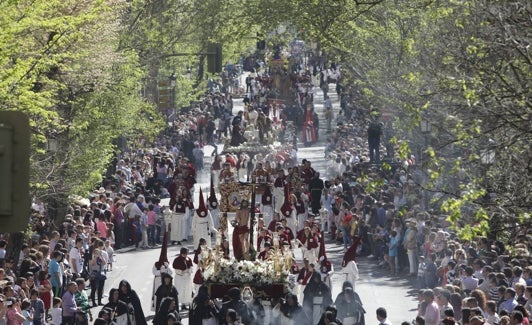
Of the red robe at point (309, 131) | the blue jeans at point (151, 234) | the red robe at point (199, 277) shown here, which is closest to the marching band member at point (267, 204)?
the blue jeans at point (151, 234)

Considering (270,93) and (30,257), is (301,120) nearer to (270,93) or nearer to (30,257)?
(270,93)

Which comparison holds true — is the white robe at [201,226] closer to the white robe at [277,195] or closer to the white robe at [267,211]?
the white robe at [267,211]

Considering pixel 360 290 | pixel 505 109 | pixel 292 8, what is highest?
pixel 292 8

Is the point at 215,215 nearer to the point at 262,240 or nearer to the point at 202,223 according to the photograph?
the point at 202,223

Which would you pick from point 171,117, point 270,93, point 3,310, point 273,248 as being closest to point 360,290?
point 273,248

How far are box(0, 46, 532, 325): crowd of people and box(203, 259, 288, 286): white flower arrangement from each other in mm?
386

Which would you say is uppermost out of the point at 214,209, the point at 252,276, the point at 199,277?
the point at 214,209

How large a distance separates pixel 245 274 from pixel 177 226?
474 inches

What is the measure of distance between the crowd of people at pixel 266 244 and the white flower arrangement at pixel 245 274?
386 millimetres

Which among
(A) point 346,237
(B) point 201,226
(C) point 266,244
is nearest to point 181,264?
Result: (C) point 266,244

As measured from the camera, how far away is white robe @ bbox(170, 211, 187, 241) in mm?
35562

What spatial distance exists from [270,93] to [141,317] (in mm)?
48620

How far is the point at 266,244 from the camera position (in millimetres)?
26359

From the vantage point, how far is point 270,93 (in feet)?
231
